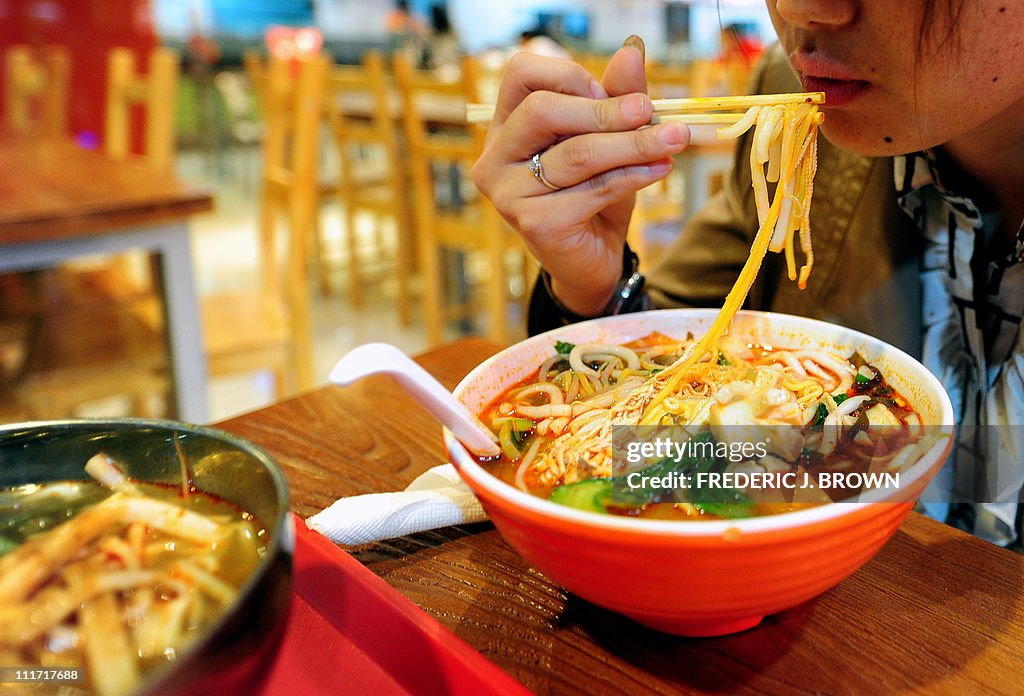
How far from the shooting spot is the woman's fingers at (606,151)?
0.82 m

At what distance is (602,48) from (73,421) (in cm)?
1233

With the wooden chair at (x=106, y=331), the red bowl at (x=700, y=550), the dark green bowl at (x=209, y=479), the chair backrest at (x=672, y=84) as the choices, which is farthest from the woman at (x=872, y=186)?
the chair backrest at (x=672, y=84)

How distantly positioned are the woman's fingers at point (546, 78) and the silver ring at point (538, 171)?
9cm

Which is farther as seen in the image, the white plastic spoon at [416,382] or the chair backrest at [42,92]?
the chair backrest at [42,92]

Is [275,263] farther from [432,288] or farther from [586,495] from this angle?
[586,495]

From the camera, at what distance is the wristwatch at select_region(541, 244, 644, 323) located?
44.8 inches

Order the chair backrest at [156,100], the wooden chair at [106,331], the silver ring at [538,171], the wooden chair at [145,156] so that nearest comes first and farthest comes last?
the silver ring at [538,171] → the wooden chair at [106,331] → the wooden chair at [145,156] → the chair backrest at [156,100]

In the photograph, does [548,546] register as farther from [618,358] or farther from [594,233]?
[594,233]

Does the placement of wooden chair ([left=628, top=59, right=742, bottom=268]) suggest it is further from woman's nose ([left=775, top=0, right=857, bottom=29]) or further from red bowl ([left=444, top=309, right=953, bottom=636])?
red bowl ([left=444, top=309, right=953, bottom=636])

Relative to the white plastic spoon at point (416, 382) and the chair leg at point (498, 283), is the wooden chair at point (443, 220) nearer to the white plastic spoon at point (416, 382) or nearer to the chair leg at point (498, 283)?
the chair leg at point (498, 283)

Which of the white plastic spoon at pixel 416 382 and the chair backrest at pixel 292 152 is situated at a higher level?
the chair backrest at pixel 292 152

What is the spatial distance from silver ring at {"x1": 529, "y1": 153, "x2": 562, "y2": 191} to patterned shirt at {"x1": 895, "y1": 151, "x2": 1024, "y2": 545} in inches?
21.5

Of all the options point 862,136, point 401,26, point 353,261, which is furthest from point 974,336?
point 401,26

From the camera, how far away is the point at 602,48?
11820 mm
